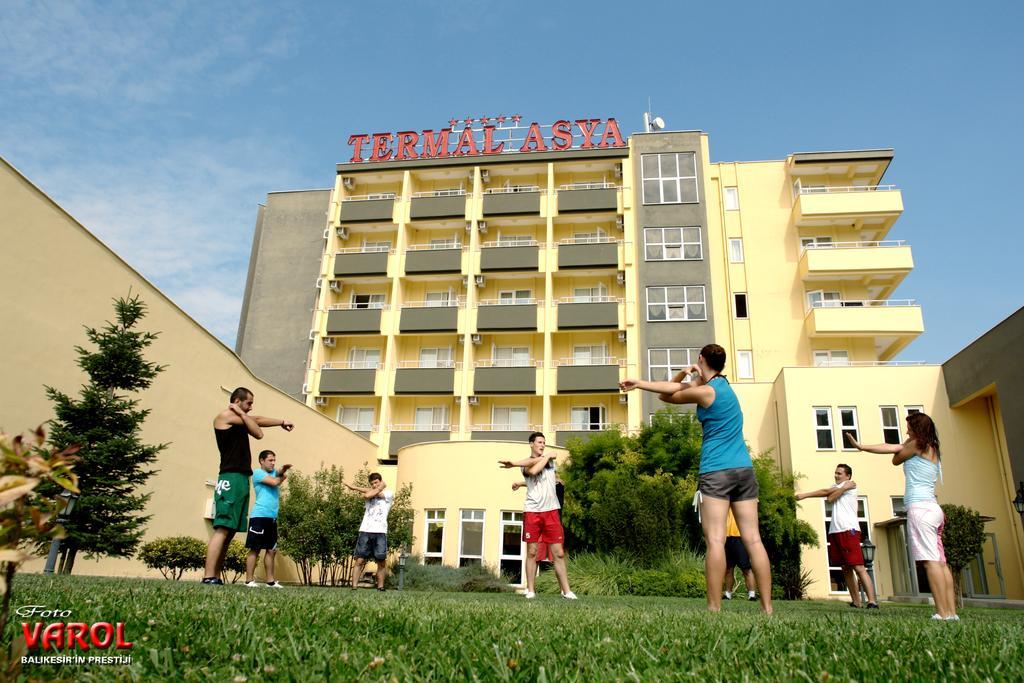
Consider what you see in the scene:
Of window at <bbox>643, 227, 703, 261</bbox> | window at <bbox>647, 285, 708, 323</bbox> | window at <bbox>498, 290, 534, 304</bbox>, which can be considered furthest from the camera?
window at <bbox>498, 290, 534, 304</bbox>

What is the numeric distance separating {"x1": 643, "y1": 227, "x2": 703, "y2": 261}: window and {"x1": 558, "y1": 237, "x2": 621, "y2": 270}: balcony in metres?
1.73

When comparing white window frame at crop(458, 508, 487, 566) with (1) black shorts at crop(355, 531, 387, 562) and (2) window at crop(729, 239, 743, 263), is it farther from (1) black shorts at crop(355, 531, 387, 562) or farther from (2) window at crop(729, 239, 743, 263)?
(2) window at crop(729, 239, 743, 263)

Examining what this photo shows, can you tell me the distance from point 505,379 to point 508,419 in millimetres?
2416

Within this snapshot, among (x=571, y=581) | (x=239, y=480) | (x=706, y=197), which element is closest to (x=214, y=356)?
(x=571, y=581)

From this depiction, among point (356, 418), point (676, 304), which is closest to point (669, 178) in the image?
point (676, 304)

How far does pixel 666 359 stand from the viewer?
3528 cm

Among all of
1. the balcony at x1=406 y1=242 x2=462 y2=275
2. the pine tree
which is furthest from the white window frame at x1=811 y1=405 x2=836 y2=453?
the pine tree

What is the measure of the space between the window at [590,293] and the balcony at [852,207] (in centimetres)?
1059

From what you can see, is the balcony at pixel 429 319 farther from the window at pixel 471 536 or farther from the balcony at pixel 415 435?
the window at pixel 471 536

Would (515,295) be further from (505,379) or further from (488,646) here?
(488,646)

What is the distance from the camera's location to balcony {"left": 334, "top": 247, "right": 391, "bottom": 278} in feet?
129

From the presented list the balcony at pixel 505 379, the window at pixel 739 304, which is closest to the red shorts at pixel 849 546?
the balcony at pixel 505 379

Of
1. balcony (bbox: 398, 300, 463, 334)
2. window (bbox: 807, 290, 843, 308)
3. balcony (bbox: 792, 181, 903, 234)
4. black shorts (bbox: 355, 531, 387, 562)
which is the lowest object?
black shorts (bbox: 355, 531, 387, 562)

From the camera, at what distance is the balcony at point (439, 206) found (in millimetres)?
39719
